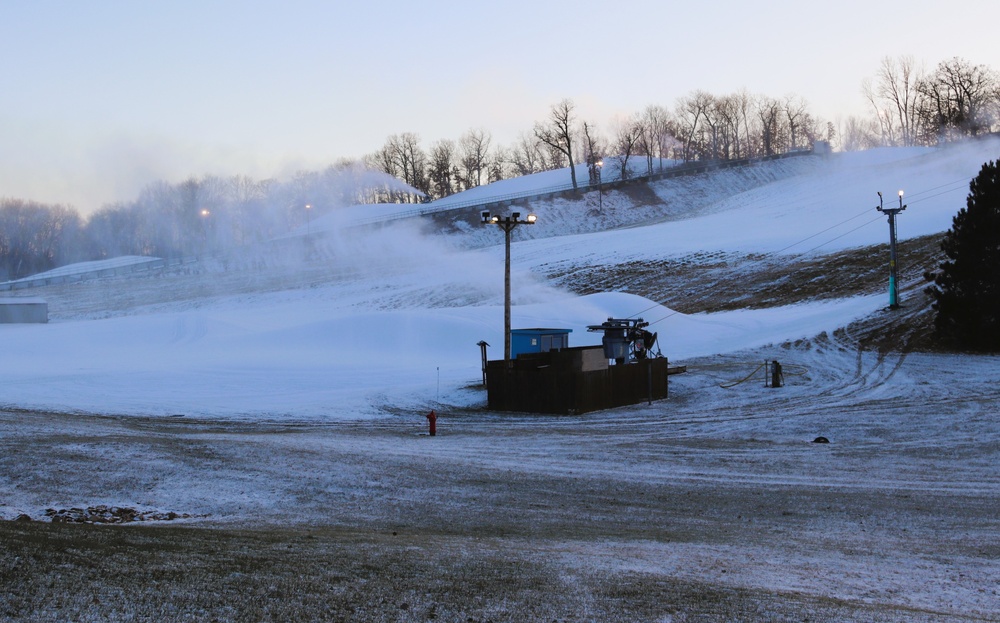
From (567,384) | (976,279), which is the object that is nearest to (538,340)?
(567,384)

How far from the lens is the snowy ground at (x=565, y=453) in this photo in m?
9.50

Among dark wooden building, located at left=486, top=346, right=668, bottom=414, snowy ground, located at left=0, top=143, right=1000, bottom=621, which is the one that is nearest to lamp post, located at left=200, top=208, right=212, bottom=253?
snowy ground, located at left=0, top=143, right=1000, bottom=621

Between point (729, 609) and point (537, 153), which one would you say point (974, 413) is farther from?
point (537, 153)

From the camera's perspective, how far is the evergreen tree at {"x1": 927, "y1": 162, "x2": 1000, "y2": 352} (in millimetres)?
38219

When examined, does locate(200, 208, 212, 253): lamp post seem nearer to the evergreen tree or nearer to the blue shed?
the blue shed

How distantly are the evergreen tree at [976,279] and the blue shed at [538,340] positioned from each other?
18988mm

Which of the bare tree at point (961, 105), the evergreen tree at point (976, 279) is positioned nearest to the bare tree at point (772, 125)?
the bare tree at point (961, 105)

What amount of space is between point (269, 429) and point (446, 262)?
58573 millimetres

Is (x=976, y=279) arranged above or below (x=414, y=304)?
below

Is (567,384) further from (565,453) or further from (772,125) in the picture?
(772,125)

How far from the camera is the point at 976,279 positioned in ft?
127

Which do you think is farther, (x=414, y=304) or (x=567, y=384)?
(x=414, y=304)

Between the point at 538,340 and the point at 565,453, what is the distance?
53.1 ft

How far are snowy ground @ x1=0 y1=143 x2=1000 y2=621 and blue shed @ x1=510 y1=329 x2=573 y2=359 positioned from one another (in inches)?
96.4
